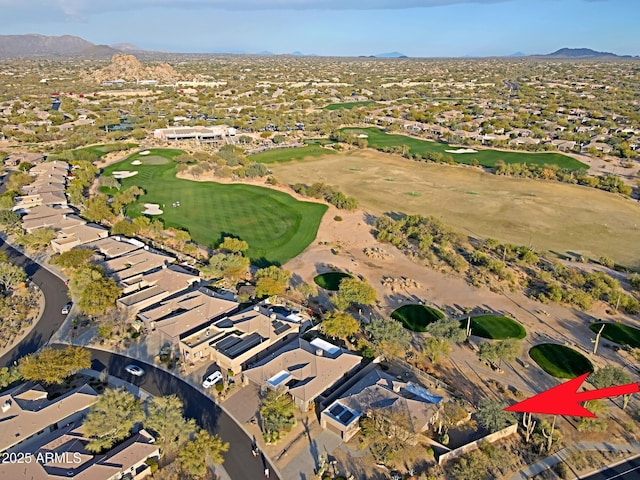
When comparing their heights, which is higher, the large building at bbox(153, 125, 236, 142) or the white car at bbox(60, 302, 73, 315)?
the large building at bbox(153, 125, 236, 142)

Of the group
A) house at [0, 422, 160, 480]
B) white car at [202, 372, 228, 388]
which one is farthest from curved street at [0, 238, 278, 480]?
house at [0, 422, 160, 480]

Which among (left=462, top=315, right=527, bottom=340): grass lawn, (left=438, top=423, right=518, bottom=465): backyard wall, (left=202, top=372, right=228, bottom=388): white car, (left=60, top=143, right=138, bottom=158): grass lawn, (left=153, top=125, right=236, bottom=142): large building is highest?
(left=153, top=125, right=236, bottom=142): large building

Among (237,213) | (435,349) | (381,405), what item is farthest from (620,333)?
(237,213)

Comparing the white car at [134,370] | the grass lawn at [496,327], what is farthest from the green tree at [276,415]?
the grass lawn at [496,327]

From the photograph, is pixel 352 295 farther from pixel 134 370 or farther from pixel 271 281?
pixel 134 370

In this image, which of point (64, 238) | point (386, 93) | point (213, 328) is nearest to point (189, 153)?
point (64, 238)

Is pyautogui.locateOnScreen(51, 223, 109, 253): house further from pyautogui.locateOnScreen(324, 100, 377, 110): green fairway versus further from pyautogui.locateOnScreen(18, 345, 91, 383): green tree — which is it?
pyautogui.locateOnScreen(324, 100, 377, 110): green fairway

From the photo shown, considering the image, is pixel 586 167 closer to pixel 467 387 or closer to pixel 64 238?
pixel 467 387

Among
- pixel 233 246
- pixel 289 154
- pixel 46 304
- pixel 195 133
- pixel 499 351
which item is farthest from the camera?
pixel 195 133
